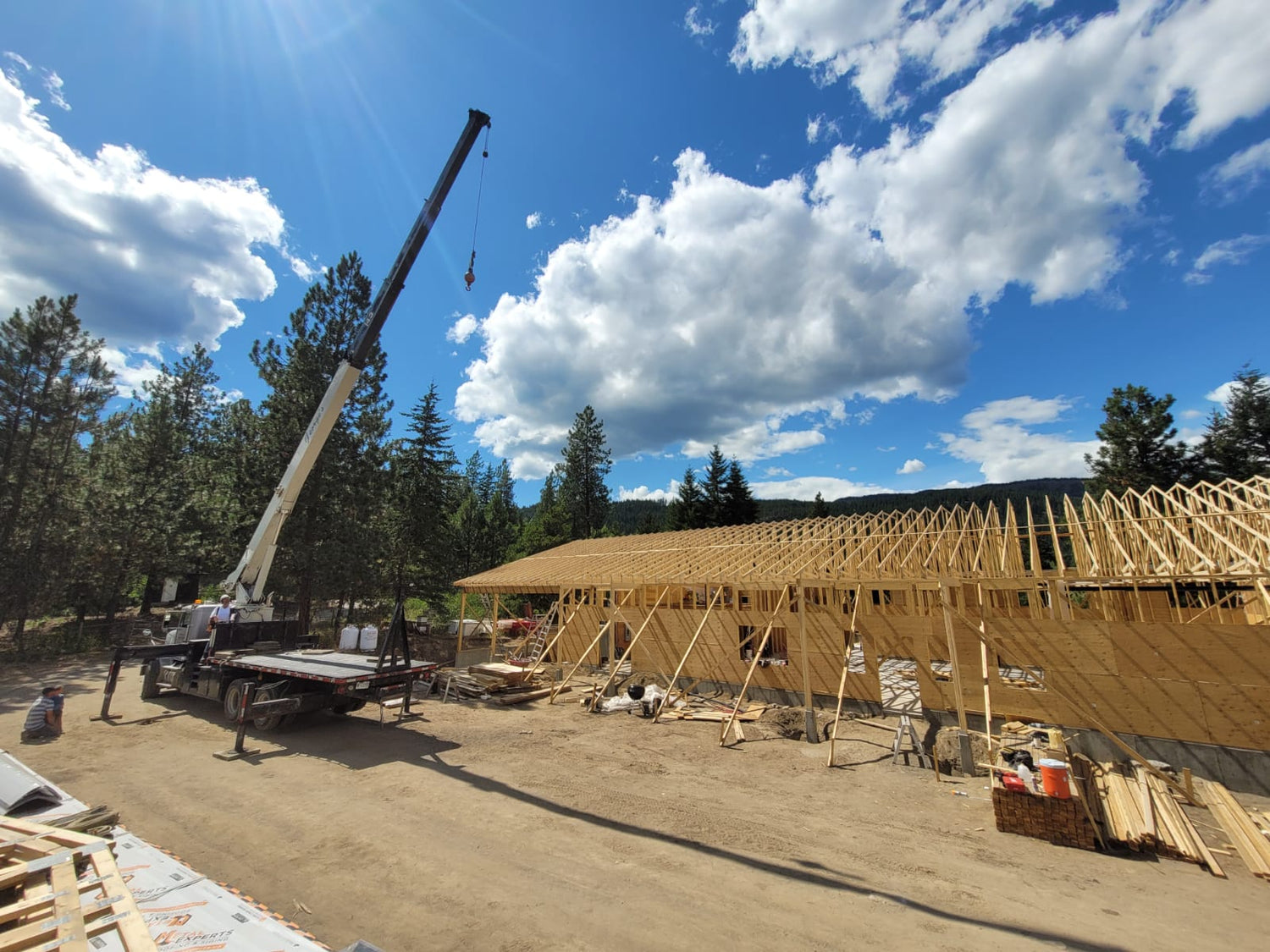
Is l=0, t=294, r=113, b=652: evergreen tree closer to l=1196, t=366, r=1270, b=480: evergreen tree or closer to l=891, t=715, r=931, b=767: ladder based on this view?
l=891, t=715, r=931, b=767: ladder

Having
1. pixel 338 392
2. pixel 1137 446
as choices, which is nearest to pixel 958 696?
pixel 338 392

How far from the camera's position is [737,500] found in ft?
130

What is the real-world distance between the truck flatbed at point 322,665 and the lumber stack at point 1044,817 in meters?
8.48

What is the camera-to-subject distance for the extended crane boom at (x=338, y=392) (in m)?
11.5

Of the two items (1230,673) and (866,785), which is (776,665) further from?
(1230,673)

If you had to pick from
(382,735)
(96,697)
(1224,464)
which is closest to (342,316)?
(96,697)

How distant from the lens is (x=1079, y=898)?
188 inches

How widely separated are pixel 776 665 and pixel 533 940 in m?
10.2

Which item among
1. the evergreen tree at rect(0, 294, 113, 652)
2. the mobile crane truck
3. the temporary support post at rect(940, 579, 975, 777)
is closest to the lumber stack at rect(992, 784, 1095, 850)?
the temporary support post at rect(940, 579, 975, 777)

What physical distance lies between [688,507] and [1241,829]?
33897 mm

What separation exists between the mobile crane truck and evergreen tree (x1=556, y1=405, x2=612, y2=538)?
29.4 metres

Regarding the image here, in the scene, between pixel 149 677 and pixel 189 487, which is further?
pixel 189 487

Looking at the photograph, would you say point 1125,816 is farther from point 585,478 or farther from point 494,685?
point 585,478

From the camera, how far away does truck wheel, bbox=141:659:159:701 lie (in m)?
11.6
